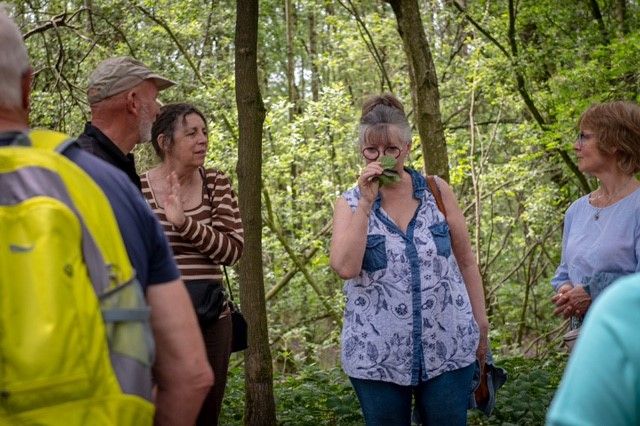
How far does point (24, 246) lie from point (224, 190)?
3.02 metres

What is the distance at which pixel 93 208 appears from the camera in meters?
2.17

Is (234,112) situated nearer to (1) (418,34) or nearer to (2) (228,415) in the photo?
(1) (418,34)

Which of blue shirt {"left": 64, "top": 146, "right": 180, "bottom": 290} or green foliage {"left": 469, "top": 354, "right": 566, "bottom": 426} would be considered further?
green foliage {"left": 469, "top": 354, "right": 566, "bottom": 426}

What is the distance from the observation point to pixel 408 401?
4398mm

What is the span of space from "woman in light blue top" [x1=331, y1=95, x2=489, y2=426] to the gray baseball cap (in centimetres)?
98

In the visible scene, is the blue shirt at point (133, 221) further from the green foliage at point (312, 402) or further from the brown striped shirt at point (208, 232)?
the green foliage at point (312, 402)

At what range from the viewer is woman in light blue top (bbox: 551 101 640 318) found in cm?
451

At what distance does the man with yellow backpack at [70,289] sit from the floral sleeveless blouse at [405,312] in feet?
6.70

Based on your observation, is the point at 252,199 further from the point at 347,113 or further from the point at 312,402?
the point at 347,113

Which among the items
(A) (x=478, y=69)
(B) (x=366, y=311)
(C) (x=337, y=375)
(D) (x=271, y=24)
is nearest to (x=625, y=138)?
(B) (x=366, y=311)

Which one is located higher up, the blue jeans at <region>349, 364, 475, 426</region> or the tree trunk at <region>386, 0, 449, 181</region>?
the tree trunk at <region>386, 0, 449, 181</region>

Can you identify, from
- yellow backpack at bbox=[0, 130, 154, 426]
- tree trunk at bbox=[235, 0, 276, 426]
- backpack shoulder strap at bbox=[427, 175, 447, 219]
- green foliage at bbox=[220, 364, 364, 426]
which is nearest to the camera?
yellow backpack at bbox=[0, 130, 154, 426]

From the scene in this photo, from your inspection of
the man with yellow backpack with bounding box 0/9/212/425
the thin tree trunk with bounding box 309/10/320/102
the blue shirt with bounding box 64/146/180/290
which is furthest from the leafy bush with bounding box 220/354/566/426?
the thin tree trunk with bounding box 309/10/320/102

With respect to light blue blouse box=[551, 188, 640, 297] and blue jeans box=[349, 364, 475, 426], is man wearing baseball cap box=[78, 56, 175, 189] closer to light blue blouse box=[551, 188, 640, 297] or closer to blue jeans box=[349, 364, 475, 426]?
blue jeans box=[349, 364, 475, 426]
